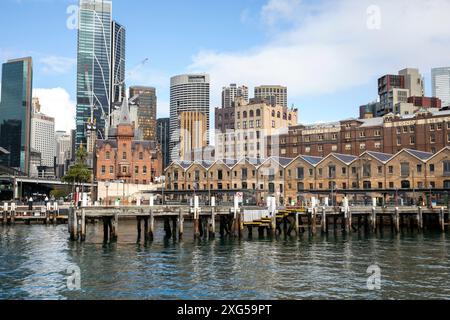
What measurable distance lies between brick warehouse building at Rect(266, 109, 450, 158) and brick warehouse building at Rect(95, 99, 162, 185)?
42.0m

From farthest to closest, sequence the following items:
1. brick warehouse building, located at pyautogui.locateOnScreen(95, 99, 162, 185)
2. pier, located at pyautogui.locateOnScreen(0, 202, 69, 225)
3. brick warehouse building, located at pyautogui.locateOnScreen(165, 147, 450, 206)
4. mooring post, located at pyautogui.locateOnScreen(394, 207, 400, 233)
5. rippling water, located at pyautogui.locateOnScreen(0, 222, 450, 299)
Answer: brick warehouse building, located at pyautogui.locateOnScreen(95, 99, 162, 185) → brick warehouse building, located at pyautogui.locateOnScreen(165, 147, 450, 206) → pier, located at pyautogui.locateOnScreen(0, 202, 69, 225) → mooring post, located at pyautogui.locateOnScreen(394, 207, 400, 233) → rippling water, located at pyautogui.locateOnScreen(0, 222, 450, 299)

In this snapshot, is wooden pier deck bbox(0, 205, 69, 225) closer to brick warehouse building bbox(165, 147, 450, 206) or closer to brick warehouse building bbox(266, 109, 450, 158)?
brick warehouse building bbox(165, 147, 450, 206)

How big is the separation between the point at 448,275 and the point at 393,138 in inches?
4005

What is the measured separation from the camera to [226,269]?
40.0 meters

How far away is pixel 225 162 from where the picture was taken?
13762 centimetres

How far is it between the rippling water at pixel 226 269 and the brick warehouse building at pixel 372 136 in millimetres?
72882

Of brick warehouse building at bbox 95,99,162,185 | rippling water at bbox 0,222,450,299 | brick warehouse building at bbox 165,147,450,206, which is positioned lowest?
rippling water at bbox 0,222,450,299

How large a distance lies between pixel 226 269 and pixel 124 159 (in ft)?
380

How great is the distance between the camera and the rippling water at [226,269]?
3139cm

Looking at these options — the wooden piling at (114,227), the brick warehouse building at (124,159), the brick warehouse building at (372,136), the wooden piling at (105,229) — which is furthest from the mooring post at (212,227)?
the brick warehouse building at (124,159)

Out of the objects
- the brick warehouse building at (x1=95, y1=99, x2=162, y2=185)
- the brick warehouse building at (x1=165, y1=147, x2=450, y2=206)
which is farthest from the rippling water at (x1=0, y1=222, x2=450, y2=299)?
the brick warehouse building at (x1=95, y1=99, x2=162, y2=185)

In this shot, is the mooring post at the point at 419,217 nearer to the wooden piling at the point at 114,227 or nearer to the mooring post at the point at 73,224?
the wooden piling at the point at 114,227

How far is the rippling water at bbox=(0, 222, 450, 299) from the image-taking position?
103ft
